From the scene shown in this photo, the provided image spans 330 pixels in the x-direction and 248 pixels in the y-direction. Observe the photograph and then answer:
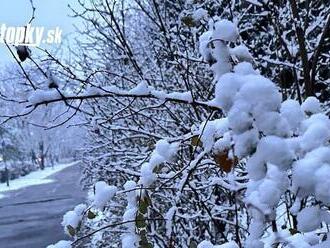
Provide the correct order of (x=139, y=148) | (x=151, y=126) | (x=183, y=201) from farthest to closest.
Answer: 1. (x=139, y=148)
2. (x=151, y=126)
3. (x=183, y=201)

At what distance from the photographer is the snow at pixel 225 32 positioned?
56.5 inches

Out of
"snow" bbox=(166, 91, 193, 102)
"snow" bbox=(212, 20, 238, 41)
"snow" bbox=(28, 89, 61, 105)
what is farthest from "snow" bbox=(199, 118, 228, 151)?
"snow" bbox=(28, 89, 61, 105)

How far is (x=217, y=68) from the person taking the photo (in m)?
1.41

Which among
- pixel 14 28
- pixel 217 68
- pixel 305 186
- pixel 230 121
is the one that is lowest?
pixel 305 186

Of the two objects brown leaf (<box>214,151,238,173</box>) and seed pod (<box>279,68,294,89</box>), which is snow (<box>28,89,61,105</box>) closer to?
brown leaf (<box>214,151,238,173</box>)

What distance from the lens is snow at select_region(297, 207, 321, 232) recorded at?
1170mm

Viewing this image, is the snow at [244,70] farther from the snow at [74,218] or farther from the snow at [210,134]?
the snow at [74,218]

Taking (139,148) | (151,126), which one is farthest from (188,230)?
(139,148)

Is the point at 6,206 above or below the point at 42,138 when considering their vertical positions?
below

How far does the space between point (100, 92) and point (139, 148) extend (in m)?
4.18

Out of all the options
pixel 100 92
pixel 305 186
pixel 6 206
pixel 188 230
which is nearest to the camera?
pixel 305 186

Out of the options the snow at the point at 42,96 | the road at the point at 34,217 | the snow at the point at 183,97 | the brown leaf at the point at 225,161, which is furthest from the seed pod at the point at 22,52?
the road at the point at 34,217

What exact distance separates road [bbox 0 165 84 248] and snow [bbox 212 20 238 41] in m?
14.0

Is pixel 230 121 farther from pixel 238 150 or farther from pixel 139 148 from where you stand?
pixel 139 148
